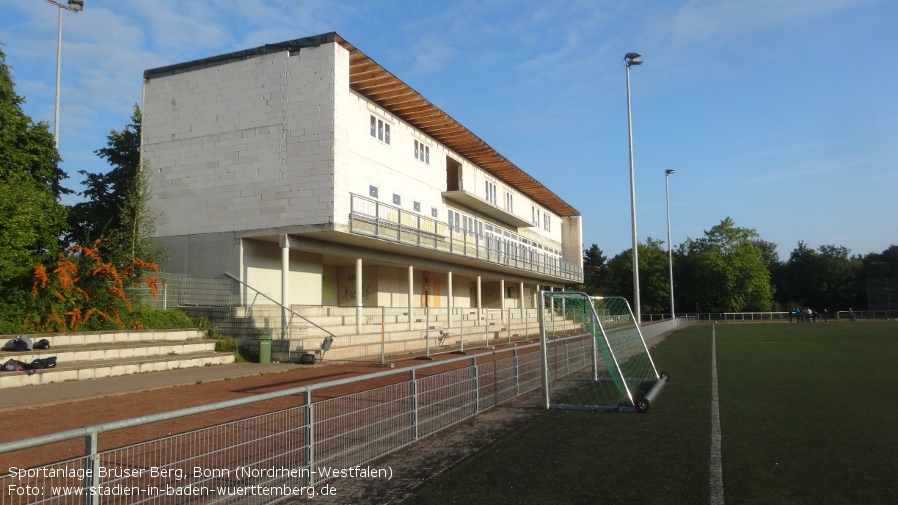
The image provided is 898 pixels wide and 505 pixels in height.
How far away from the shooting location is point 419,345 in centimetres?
2398

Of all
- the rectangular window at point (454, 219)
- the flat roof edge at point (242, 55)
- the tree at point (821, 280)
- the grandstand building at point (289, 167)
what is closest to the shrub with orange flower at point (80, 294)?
the grandstand building at point (289, 167)

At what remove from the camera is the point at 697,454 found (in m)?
7.02

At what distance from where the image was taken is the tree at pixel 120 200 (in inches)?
974

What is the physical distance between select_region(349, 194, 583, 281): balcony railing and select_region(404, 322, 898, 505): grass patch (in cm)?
1493

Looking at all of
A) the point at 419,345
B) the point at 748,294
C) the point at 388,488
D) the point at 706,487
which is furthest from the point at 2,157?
the point at 748,294

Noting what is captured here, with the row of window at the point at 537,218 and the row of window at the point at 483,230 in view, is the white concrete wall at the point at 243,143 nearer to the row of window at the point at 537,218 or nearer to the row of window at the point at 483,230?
the row of window at the point at 483,230

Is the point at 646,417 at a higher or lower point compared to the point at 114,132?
lower

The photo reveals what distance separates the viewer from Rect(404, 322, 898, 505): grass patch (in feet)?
18.4

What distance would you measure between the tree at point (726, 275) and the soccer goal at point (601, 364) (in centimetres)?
7756

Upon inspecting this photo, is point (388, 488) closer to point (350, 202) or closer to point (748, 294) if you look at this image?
point (350, 202)

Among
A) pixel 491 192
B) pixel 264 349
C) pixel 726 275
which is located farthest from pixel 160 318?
pixel 726 275

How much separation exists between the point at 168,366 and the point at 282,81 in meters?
12.0

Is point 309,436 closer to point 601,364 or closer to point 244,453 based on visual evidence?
point 244,453

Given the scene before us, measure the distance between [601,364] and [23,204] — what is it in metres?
16.2
